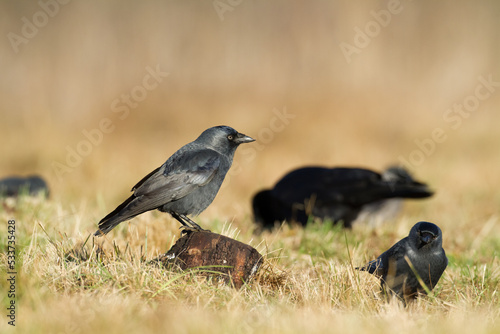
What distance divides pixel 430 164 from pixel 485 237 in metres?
3.88

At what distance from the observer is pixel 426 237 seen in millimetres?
2998

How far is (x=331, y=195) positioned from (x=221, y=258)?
2.62 meters

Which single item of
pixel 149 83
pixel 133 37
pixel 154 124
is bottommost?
pixel 154 124

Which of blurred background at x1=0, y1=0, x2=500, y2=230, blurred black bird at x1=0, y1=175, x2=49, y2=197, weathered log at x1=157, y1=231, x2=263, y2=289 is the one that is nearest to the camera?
weathered log at x1=157, y1=231, x2=263, y2=289

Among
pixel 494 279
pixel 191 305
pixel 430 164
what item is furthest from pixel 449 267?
pixel 430 164

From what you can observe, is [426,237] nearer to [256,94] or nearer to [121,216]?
[121,216]

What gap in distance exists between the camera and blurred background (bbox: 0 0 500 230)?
Result: 9.23 m

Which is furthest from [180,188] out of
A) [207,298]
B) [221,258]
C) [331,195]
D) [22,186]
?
[22,186]

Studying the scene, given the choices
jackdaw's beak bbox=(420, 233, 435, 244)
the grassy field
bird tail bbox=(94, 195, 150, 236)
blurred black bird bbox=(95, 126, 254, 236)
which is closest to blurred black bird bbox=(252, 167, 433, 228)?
the grassy field

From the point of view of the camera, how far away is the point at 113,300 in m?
2.66

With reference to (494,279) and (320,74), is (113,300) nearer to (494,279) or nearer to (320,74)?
(494,279)

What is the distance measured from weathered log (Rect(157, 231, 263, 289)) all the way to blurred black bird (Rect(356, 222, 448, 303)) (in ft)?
2.21

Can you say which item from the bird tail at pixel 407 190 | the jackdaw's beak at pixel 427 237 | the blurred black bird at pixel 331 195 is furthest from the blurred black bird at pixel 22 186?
the jackdaw's beak at pixel 427 237

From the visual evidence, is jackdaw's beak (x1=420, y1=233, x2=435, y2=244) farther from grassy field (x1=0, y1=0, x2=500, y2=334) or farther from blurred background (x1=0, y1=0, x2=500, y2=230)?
blurred background (x1=0, y1=0, x2=500, y2=230)
